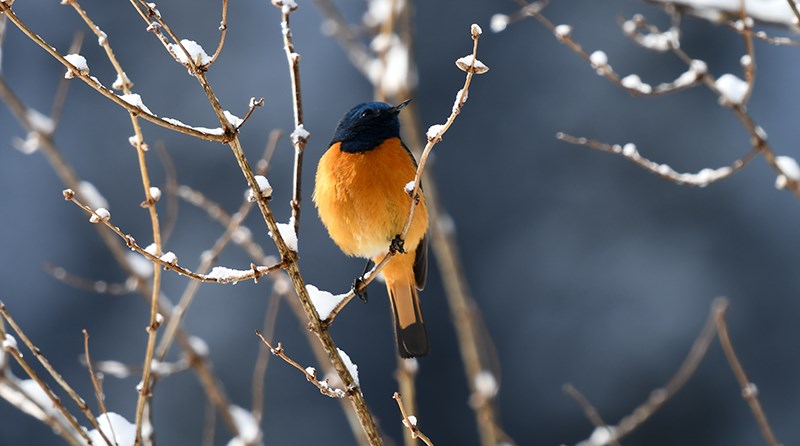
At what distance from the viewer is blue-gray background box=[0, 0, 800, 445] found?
361 inches

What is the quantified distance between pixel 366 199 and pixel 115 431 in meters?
1.54

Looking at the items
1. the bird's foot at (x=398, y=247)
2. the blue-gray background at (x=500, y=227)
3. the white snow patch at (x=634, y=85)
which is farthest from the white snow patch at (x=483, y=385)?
the blue-gray background at (x=500, y=227)

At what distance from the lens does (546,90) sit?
10680 mm

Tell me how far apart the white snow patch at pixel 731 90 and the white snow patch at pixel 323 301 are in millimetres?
1458

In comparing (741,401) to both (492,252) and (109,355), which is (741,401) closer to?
(492,252)

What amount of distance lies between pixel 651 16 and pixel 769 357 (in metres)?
4.36

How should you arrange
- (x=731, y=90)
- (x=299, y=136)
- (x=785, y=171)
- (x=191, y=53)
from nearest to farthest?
(x=191, y=53)
(x=299, y=136)
(x=785, y=171)
(x=731, y=90)

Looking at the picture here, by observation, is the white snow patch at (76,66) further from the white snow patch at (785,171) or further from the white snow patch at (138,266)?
the white snow patch at (785,171)

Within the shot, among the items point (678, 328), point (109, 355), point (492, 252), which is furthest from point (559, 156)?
point (109, 355)

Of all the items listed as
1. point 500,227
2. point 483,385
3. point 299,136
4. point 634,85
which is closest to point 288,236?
point 299,136

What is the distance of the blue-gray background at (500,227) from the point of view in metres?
9.18

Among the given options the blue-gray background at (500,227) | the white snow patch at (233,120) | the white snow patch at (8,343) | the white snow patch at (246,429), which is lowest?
the blue-gray background at (500,227)

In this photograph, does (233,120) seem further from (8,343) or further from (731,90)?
(731,90)

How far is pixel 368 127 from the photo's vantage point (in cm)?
378
